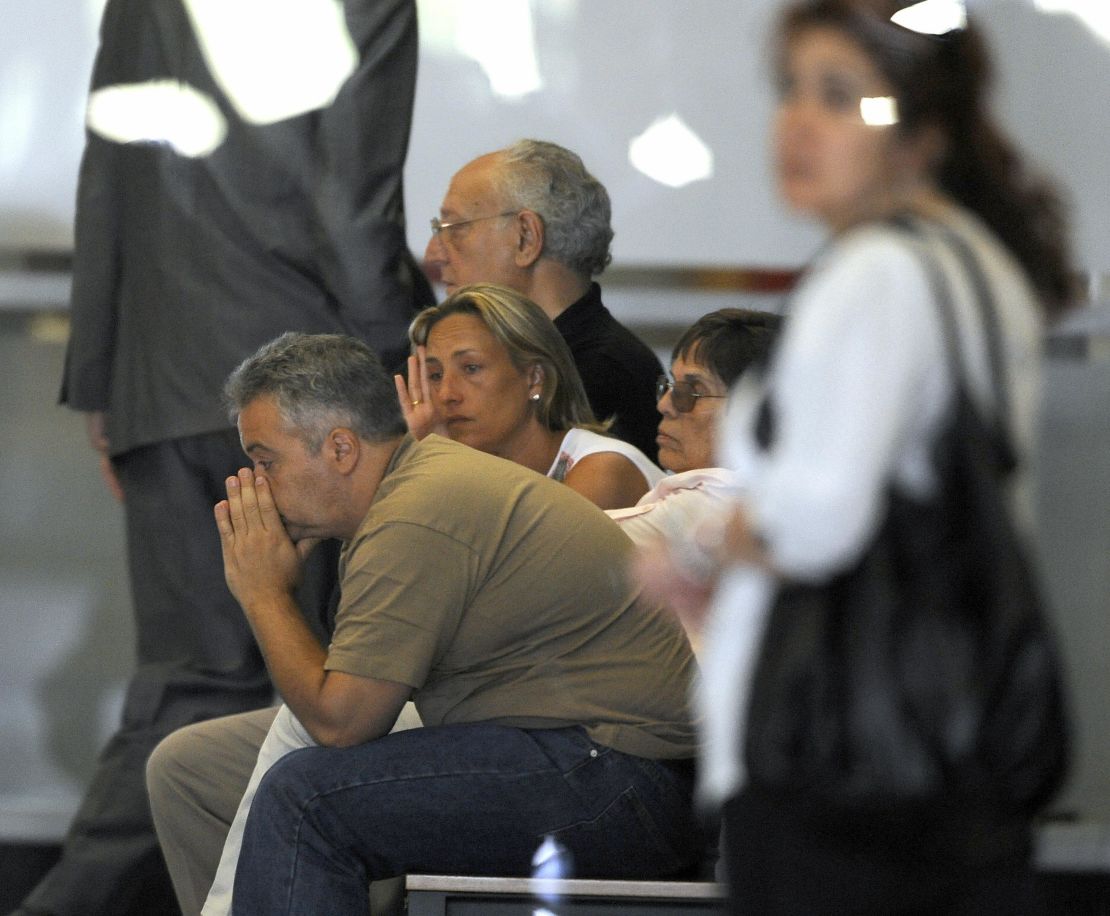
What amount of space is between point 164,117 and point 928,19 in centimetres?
204

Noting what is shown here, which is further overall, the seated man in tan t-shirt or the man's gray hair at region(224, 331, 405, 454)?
the man's gray hair at region(224, 331, 405, 454)

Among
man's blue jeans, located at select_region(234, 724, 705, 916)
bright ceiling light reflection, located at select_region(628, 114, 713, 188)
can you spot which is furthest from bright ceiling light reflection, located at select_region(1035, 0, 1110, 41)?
man's blue jeans, located at select_region(234, 724, 705, 916)

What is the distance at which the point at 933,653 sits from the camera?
38.2 inches

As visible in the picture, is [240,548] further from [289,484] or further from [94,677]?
[94,677]

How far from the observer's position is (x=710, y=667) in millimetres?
1052

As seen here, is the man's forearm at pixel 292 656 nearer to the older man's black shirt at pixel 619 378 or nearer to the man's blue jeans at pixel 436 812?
the man's blue jeans at pixel 436 812

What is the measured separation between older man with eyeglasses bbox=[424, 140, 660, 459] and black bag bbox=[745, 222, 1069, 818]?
146cm

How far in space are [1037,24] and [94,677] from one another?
213cm

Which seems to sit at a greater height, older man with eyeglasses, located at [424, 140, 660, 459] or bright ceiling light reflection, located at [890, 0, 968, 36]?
bright ceiling light reflection, located at [890, 0, 968, 36]

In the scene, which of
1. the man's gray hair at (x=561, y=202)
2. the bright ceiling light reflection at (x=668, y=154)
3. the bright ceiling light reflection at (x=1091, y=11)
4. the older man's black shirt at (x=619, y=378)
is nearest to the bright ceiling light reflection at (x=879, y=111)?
the older man's black shirt at (x=619, y=378)

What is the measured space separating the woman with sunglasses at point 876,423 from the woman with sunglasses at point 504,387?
1.05 metres

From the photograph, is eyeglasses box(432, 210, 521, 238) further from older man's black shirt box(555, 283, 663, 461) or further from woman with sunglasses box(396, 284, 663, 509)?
woman with sunglasses box(396, 284, 663, 509)

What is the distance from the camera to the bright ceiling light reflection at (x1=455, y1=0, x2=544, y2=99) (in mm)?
3141

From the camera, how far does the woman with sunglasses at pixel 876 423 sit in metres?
0.98
